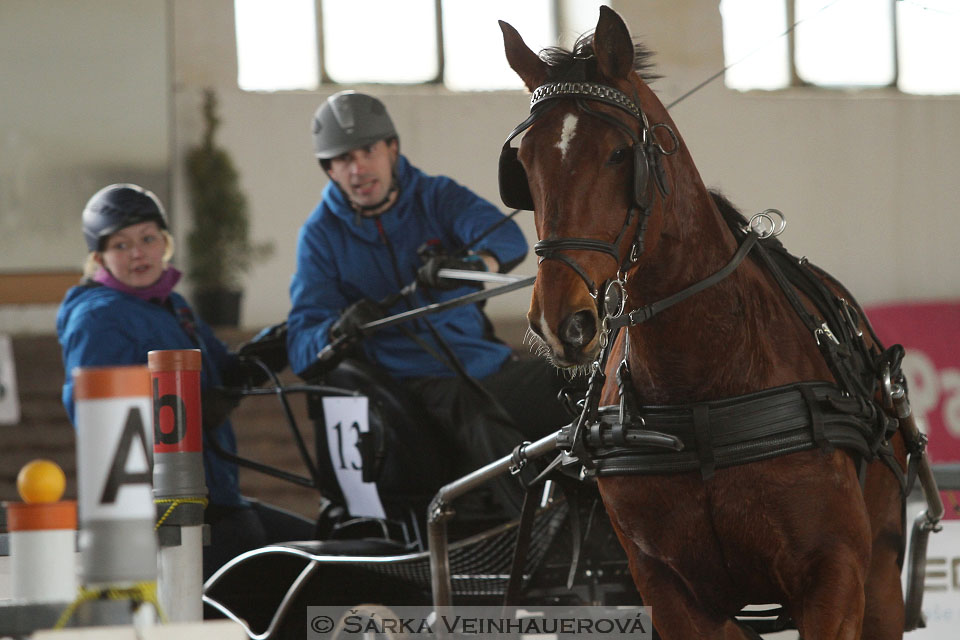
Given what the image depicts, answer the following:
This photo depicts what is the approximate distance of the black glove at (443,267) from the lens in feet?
10.3

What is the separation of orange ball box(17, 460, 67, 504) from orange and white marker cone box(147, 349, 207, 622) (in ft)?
0.97

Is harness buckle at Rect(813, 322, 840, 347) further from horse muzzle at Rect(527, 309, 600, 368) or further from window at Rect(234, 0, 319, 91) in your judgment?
window at Rect(234, 0, 319, 91)

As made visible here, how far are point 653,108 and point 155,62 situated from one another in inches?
278

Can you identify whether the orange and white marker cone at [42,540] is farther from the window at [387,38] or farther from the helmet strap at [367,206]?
the window at [387,38]

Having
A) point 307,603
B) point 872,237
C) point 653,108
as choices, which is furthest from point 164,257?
point 872,237

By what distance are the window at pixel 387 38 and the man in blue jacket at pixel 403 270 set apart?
542cm

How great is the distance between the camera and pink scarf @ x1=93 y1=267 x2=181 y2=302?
3.39 meters

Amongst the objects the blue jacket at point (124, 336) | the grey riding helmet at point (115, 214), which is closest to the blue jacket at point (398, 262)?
the blue jacket at point (124, 336)

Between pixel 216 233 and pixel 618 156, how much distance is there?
6819mm

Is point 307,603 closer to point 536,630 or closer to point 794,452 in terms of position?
point 536,630

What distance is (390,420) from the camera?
3.20 meters

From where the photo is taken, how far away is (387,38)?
884 cm

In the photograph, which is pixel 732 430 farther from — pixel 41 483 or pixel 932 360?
pixel 932 360

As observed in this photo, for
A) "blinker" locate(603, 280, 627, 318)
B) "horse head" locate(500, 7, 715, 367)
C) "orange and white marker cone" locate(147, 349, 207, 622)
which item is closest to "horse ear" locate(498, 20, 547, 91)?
"horse head" locate(500, 7, 715, 367)
